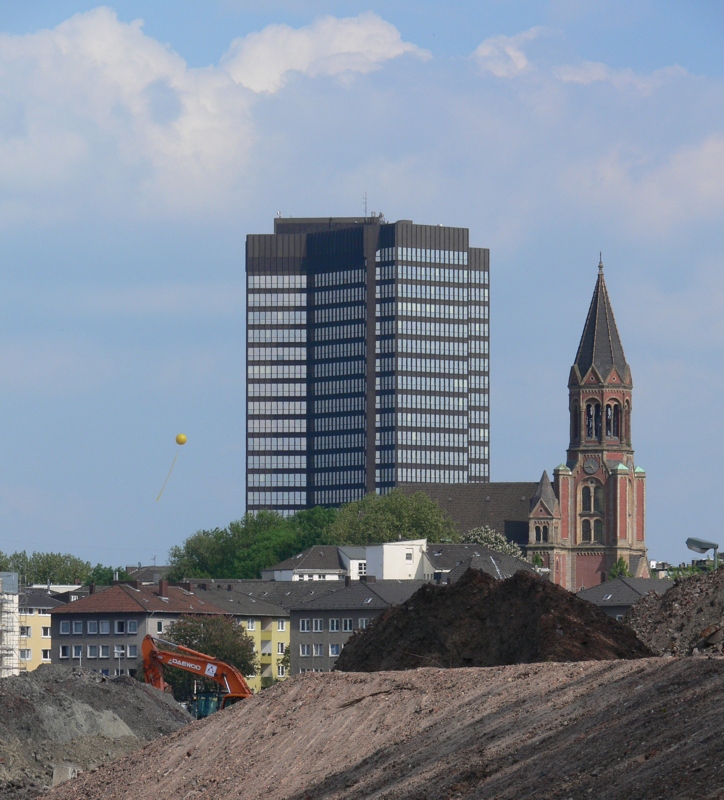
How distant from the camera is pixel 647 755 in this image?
20.8 meters

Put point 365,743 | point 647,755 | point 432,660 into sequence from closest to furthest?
point 647,755 → point 365,743 → point 432,660

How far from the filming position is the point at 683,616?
36.7m

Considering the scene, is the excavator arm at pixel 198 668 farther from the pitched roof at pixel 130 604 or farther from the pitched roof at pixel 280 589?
the pitched roof at pixel 280 589

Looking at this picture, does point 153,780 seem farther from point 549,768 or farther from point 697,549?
point 697,549

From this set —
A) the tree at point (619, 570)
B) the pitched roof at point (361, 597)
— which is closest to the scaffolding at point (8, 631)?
the pitched roof at point (361, 597)

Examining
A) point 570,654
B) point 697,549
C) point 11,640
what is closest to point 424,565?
point 11,640

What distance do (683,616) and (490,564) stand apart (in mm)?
128151

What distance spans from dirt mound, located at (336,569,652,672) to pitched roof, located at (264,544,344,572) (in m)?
152

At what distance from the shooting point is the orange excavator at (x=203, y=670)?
39281 mm

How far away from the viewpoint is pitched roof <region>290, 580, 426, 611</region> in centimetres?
13988

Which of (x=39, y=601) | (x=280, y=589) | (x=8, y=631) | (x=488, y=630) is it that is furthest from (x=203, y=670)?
(x=280, y=589)

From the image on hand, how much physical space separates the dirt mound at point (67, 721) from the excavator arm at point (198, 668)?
1.29m

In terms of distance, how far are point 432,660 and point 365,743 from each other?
7.96 m

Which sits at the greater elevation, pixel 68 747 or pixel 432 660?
pixel 432 660
